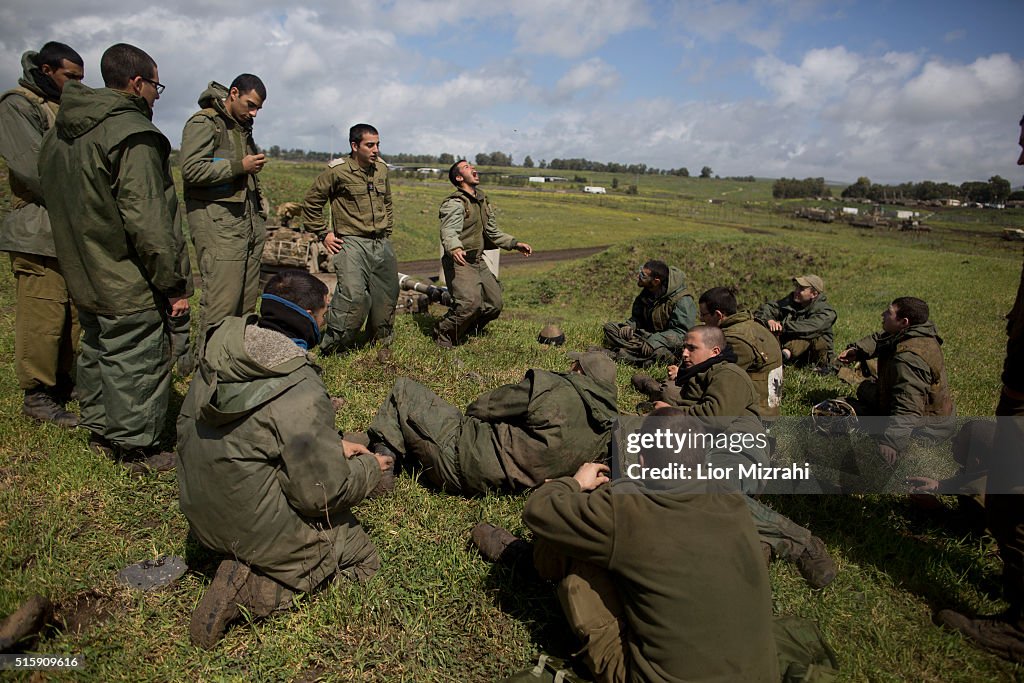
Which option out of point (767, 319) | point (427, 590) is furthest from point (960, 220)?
point (427, 590)

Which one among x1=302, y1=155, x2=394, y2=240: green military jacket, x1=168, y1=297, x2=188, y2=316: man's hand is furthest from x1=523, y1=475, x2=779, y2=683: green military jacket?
x1=302, y1=155, x2=394, y2=240: green military jacket

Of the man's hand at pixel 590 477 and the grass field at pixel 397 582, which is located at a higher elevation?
the man's hand at pixel 590 477

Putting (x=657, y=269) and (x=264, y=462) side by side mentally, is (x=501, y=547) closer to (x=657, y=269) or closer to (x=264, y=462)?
(x=264, y=462)

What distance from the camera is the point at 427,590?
3.47 metres

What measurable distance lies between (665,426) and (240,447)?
240cm

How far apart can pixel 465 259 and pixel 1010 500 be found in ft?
19.6

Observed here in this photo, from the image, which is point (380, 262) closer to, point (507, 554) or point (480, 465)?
point (480, 465)

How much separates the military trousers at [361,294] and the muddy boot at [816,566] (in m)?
5.09

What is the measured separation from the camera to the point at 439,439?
14.6 ft

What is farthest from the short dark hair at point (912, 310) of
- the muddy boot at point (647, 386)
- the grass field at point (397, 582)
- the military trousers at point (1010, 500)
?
the muddy boot at point (647, 386)

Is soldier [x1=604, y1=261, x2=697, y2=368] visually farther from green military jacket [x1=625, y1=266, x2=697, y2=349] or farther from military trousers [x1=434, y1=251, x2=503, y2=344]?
military trousers [x1=434, y1=251, x2=503, y2=344]

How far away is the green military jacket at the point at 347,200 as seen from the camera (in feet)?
23.6

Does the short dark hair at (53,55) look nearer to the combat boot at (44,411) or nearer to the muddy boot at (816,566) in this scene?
the combat boot at (44,411)

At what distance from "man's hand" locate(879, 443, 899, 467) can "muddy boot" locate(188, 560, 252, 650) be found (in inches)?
211
